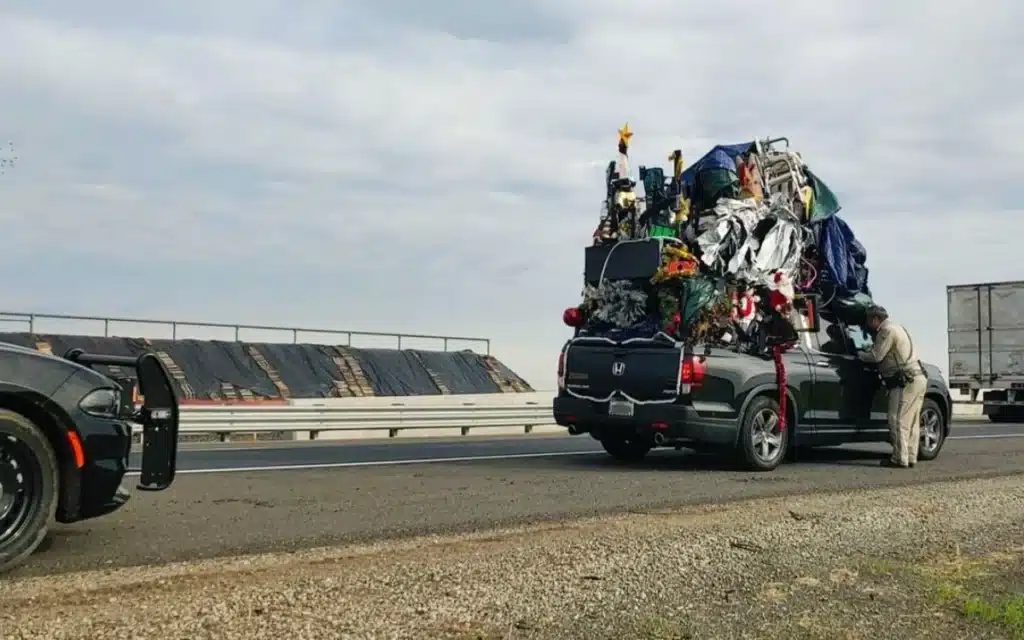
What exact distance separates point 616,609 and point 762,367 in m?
6.35

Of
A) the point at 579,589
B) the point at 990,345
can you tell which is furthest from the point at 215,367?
the point at 579,589

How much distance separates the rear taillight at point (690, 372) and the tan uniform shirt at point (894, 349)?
2504 millimetres

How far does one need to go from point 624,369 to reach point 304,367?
18071 millimetres

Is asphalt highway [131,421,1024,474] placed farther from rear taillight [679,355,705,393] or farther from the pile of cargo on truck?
rear taillight [679,355,705,393]

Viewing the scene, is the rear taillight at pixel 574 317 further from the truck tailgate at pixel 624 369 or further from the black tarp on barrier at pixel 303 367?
the black tarp on barrier at pixel 303 367

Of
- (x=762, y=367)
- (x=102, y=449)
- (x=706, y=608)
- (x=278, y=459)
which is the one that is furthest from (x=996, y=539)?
(x=278, y=459)

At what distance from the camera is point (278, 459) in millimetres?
12406

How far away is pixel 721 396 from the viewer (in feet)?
34.7

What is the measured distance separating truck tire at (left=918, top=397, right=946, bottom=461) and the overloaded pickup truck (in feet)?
30.8

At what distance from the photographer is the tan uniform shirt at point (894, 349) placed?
38.5ft

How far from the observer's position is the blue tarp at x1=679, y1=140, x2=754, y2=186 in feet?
38.2

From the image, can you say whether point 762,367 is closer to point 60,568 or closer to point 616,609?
point 616,609

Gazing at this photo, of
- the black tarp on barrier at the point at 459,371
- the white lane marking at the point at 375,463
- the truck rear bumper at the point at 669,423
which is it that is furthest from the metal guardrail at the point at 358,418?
the black tarp on barrier at the point at 459,371

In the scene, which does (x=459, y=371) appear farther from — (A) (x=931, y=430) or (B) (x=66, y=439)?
(B) (x=66, y=439)
